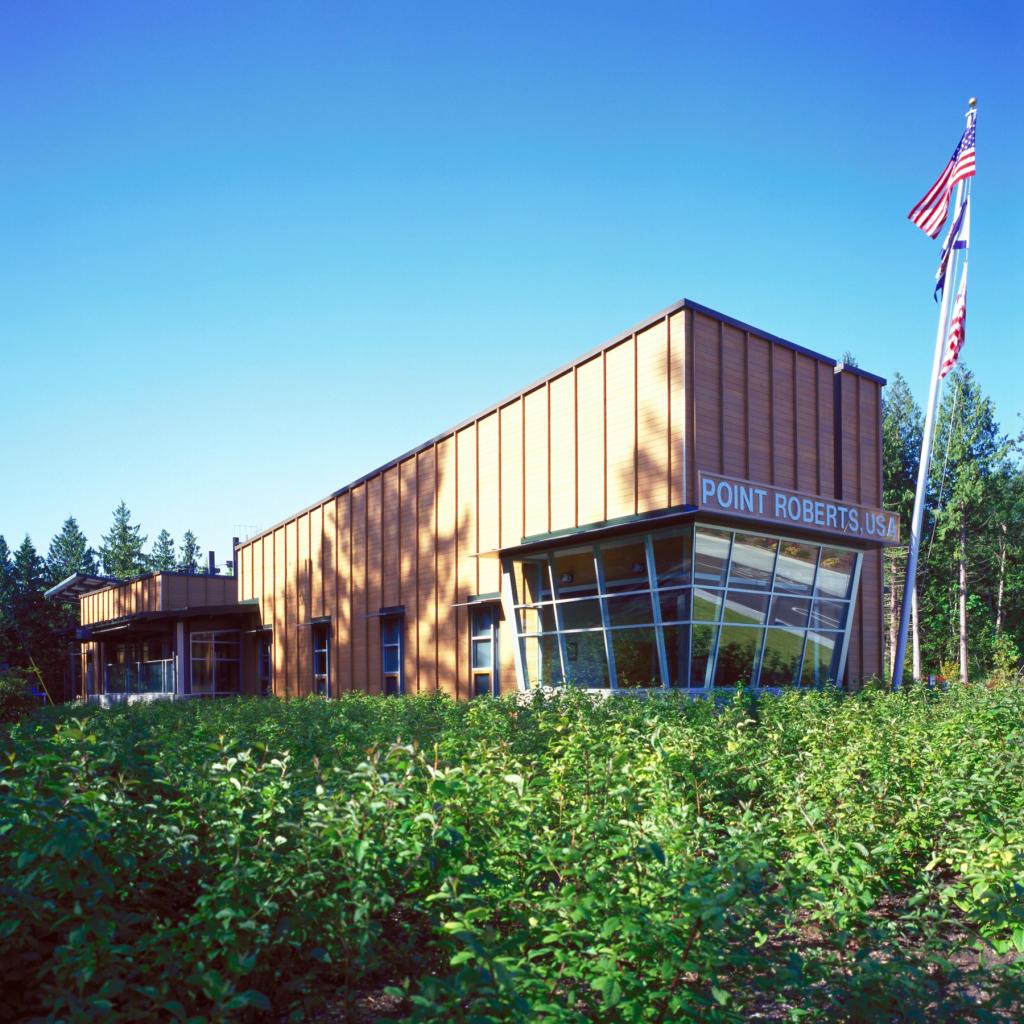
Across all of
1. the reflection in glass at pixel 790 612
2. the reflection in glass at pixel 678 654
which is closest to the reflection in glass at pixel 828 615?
the reflection in glass at pixel 790 612

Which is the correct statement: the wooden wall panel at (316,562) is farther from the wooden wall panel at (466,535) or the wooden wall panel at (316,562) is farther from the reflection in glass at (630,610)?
the reflection in glass at (630,610)

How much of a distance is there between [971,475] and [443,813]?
56.5 meters

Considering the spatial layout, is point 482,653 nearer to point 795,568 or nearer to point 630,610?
point 630,610

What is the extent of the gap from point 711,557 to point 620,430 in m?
3.51

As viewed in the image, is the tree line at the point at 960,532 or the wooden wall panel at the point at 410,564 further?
the tree line at the point at 960,532

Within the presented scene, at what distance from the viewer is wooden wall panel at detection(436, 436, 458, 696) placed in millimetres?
26094

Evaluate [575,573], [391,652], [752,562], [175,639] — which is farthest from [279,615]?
[752,562]

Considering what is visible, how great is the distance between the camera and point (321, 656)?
3356 centimetres

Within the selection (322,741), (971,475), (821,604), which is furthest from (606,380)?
(971,475)

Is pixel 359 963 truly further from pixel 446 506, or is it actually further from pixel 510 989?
pixel 446 506

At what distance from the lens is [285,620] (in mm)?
35969

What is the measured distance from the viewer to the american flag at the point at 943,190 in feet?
73.5

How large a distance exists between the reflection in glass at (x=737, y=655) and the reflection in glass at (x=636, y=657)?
1338 millimetres

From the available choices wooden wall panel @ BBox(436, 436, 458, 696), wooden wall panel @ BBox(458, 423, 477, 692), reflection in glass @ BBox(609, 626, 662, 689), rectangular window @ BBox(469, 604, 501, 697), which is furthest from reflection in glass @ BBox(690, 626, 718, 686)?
wooden wall panel @ BBox(436, 436, 458, 696)
